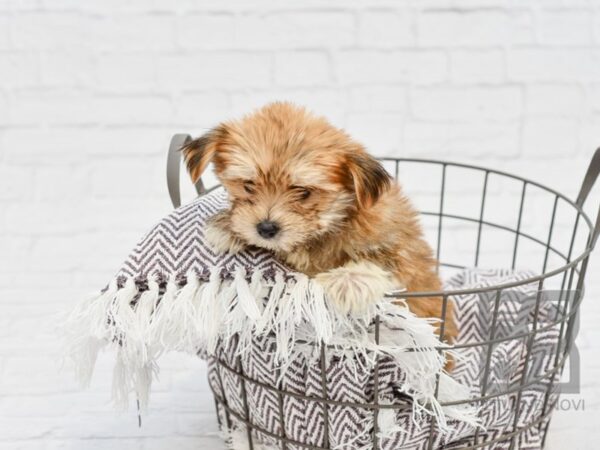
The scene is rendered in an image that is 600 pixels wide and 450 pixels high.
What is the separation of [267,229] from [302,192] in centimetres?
9

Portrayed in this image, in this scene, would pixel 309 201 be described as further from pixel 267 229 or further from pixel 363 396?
pixel 363 396

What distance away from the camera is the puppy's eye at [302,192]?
151cm

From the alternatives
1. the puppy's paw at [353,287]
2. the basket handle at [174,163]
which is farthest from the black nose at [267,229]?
the basket handle at [174,163]

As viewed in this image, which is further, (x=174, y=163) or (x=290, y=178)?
(x=174, y=163)

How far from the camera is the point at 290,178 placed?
4.91ft

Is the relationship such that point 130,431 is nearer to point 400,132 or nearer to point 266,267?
point 266,267

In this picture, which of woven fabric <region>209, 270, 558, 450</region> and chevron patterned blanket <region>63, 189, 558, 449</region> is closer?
chevron patterned blanket <region>63, 189, 558, 449</region>

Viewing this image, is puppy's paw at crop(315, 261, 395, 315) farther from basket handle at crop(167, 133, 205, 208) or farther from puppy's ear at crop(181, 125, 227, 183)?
basket handle at crop(167, 133, 205, 208)

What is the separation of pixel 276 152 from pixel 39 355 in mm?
1178

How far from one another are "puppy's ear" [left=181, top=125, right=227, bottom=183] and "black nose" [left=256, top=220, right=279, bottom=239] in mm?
182

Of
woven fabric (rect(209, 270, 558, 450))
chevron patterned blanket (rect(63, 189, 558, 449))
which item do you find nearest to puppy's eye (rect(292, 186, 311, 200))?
chevron patterned blanket (rect(63, 189, 558, 449))

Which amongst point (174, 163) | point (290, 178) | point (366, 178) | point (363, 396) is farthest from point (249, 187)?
point (363, 396)

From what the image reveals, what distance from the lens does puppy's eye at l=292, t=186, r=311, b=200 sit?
1.51 meters

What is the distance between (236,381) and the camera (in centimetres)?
172
